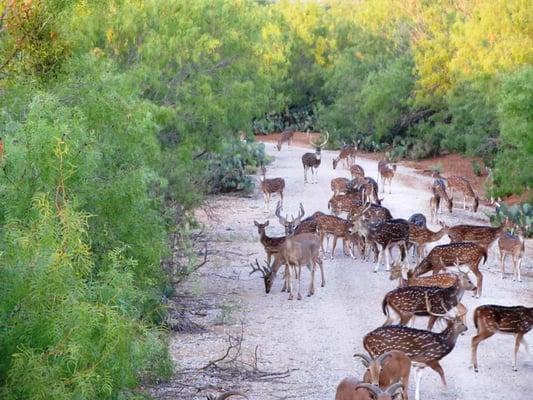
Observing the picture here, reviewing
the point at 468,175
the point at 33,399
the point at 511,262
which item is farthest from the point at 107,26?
the point at 468,175

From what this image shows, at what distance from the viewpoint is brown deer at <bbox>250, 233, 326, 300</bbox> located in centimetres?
2139

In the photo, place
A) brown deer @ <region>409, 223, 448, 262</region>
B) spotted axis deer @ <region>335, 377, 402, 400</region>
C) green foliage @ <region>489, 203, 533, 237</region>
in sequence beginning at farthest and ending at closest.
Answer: green foliage @ <region>489, 203, 533, 237</region>
brown deer @ <region>409, 223, 448, 262</region>
spotted axis deer @ <region>335, 377, 402, 400</region>

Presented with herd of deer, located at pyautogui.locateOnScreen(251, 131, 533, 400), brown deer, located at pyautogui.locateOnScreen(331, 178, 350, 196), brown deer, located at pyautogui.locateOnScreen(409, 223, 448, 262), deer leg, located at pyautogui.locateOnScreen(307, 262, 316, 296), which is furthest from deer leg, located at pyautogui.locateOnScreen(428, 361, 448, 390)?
brown deer, located at pyautogui.locateOnScreen(331, 178, 350, 196)

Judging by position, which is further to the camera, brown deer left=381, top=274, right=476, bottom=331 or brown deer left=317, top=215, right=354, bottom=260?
brown deer left=317, top=215, right=354, bottom=260

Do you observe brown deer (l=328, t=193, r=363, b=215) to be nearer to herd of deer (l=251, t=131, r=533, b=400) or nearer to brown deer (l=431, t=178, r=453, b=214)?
herd of deer (l=251, t=131, r=533, b=400)

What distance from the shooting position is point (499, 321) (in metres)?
15.9

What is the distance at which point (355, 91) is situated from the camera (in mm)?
60688

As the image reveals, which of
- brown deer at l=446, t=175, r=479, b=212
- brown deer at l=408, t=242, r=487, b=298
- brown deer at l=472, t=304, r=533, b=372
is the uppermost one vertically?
brown deer at l=472, t=304, r=533, b=372

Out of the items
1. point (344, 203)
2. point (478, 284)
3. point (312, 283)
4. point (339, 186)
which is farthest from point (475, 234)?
point (339, 186)

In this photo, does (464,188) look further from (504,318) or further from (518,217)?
(504,318)

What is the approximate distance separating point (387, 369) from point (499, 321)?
11.1ft

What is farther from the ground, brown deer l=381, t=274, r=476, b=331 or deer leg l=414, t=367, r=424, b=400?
brown deer l=381, t=274, r=476, b=331

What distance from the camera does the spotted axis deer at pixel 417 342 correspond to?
560 inches

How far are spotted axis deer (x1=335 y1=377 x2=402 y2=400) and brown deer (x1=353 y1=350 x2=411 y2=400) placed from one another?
45cm
